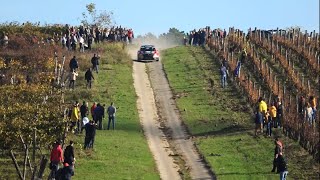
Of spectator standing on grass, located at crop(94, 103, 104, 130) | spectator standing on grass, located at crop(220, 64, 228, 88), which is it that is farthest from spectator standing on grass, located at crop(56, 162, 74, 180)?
spectator standing on grass, located at crop(220, 64, 228, 88)

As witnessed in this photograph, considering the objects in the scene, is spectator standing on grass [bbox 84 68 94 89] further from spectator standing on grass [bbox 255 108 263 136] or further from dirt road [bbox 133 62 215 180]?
spectator standing on grass [bbox 255 108 263 136]

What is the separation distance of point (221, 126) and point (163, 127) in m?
3.46

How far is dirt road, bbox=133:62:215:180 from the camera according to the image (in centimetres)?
4167

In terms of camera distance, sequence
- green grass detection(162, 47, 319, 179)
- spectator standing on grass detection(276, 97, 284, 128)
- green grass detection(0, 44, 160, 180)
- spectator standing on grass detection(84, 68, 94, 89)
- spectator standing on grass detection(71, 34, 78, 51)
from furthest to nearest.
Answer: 1. spectator standing on grass detection(71, 34, 78, 51)
2. spectator standing on grass detection(84, 68, 94, 89)
3. spectator standing on grass detection(276, 97, 284, 128)
4. green grass detection(162, 47, 319, 179)
5. green grass detection(0, 44, 160, 180)

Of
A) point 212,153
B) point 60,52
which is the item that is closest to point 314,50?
point 60,52

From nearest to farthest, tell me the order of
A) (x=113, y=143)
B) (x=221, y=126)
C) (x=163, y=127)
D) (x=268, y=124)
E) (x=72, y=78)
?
(x=113, y=143), (x=268, y=124), (x=221, y=126), (x=163, y=127), (x=72, y=78)

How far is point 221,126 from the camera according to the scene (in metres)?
51.4

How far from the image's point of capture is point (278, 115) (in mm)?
47906

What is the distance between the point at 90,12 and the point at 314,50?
32518mm

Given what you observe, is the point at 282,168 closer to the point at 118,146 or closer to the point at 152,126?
the point at 118,146

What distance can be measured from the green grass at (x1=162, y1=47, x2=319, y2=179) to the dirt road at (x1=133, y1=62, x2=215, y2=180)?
0.59 meters

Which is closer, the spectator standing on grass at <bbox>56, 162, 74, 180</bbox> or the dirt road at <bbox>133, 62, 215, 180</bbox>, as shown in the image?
the spectator standing on grass at <bbox>56, 162, 74, 180</bbox>

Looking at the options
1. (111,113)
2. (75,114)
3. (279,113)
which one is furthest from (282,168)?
(111,113)

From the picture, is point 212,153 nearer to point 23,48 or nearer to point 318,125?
point 318,125
